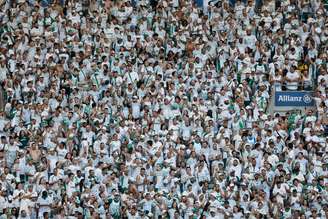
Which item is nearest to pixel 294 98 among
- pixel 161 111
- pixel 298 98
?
pixel 298 98

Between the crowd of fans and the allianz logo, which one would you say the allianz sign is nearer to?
the allianz logo

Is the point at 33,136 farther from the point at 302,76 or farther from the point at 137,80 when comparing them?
the point at 302,76

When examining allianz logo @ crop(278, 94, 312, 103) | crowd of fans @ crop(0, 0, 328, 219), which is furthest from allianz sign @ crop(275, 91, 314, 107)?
crowd of fans @ crop(0, 0, 328, 219)

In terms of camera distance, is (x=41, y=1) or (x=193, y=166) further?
(x=41, y=1)

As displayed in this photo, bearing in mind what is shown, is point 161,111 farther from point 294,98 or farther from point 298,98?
point 298,98

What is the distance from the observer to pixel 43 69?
45.3 meters

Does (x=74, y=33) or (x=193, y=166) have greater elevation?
(x=74, y=33)

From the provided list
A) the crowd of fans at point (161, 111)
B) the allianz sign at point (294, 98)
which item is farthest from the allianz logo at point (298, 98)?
the crowd of fans at point (161, 111)

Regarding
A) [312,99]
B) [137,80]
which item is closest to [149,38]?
[137,80]

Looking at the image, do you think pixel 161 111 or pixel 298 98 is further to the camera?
pixel 298 98

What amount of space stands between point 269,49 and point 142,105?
16.3ft

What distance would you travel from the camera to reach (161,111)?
146 ft

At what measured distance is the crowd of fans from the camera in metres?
41.9

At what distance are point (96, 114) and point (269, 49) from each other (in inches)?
252
